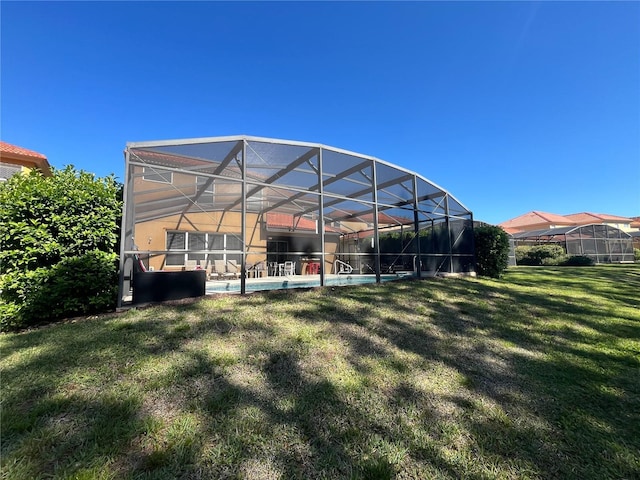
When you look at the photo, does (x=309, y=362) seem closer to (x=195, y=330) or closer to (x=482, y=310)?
(x=195, y=330)

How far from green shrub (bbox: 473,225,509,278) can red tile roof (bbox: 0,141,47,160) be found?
21903mm

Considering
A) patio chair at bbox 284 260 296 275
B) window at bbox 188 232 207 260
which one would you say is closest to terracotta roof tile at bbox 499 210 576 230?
patio chair at bbox 284 260 296 275

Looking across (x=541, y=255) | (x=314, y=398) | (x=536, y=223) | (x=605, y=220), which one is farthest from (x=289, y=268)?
(x=605, y=220)

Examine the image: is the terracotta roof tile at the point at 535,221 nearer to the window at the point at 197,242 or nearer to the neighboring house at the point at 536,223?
the neighboring house at the point at 536,223

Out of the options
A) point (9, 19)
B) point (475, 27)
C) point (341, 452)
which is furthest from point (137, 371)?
point (475, 27)

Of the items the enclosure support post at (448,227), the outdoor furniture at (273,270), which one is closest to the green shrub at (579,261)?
the enclosure support post at (448,227)

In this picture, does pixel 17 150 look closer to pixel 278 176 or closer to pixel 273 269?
pixel 273 269

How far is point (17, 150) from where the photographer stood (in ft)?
45.4

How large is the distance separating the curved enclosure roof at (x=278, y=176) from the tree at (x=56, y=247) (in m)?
1.20

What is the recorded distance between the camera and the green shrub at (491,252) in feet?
37.0

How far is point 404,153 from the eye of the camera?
17391 millimetres

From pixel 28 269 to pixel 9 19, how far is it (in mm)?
6202

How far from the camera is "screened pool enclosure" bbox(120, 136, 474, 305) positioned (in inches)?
254

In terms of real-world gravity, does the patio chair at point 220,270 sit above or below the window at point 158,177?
below
